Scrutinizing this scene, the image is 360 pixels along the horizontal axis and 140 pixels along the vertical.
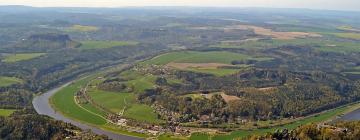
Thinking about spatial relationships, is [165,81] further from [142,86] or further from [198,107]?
[198,107]

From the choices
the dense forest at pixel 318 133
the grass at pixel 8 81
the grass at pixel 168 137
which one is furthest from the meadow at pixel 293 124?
the grass at pixel 8 81

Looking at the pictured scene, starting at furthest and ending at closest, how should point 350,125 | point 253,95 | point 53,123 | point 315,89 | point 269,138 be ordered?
1. point 315,89
2. point 253,95
3. point 53,123
4. point 350,125
5. point 269,138

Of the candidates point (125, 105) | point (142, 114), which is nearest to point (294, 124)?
point (142, 114)

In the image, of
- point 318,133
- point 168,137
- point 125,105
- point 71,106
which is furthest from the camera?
point 71,106

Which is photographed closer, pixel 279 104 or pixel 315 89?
pixel 279 104

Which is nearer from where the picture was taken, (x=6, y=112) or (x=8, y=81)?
(x=6, y=112)

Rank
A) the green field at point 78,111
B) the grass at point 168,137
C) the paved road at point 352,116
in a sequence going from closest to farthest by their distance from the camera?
the grass at point 168,137
the green field at point 78,111
the paved road at point 352,116

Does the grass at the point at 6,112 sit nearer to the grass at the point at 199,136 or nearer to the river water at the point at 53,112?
the river water at the point at 53,112

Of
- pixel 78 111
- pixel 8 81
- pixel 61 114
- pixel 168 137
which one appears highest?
pixel 168 137

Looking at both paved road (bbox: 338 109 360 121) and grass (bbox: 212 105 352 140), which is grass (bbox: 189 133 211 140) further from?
paved road (bbox: 338 109 360 121)

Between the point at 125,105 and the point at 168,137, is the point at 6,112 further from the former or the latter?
the point at 168,137

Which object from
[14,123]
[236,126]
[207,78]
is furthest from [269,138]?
[207,78]
